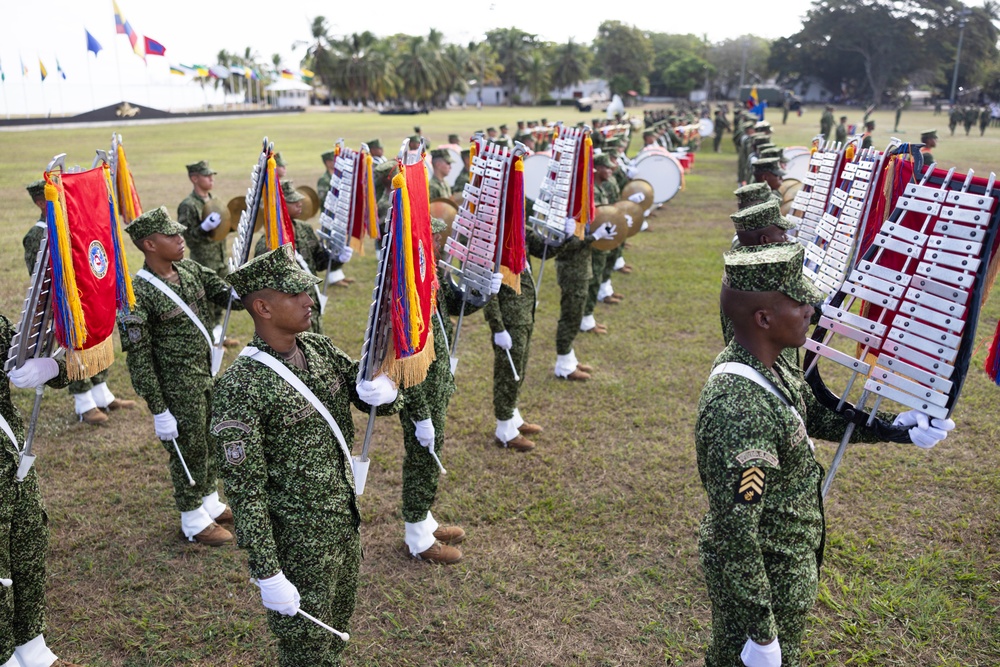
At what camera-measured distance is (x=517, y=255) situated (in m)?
5.63

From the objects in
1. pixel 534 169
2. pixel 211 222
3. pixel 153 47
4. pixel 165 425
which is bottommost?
pixel 165 425

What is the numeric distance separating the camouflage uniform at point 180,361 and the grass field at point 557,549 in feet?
2.15

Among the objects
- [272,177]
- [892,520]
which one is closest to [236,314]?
[272,177]

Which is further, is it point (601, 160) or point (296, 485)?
point (601, 160)

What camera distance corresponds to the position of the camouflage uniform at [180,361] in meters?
4.80

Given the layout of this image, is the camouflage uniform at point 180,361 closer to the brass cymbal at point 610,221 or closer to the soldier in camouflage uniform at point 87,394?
the soldier in camouflage uniform at point 87,394

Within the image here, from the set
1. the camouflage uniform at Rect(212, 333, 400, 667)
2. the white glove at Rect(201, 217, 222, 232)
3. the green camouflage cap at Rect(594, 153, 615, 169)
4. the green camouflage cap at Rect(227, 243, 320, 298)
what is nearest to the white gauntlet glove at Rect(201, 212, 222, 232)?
the white glove at Rect(201, 217, 222, 232)

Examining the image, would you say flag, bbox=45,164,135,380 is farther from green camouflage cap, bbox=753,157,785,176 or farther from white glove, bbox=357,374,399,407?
green camouflage cap, bbox=753,157,785,176

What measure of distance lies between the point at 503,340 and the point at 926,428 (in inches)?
153

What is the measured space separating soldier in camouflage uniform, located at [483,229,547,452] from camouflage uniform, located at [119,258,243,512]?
7.57 ft

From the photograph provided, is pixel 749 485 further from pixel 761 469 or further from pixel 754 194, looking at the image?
pixel 754 194

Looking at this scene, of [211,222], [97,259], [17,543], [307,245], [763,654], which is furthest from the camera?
[211,222]

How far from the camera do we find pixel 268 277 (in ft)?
9.74

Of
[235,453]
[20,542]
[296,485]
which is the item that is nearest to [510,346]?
[296,485]
